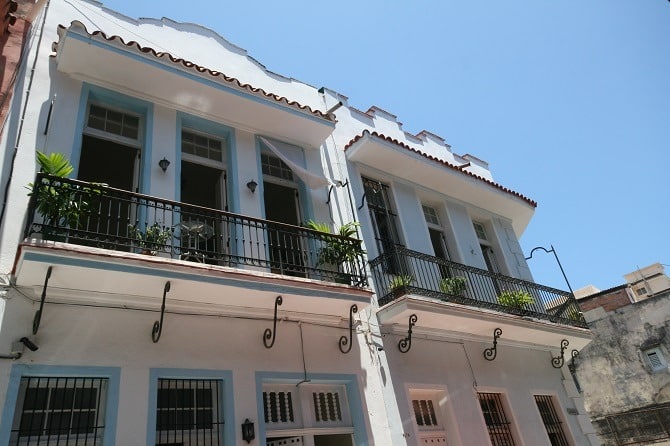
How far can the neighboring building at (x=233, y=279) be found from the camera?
195 inches

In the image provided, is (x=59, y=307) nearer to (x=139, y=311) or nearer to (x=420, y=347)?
(x=139, y=311)

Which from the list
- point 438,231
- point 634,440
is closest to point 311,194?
point 438,231

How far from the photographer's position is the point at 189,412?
17.7 feet

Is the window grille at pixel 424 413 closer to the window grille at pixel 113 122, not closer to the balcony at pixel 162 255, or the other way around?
→ the balcony at pixel 162 255

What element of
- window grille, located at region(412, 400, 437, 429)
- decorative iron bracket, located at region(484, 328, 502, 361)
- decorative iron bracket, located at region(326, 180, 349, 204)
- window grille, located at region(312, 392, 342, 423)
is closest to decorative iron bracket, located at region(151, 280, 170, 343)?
window grille, located at region(312, 392, 342, 423)

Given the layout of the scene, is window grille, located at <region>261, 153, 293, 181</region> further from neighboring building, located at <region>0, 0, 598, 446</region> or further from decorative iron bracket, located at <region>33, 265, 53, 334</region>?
decorative iron bracket, located at <region>33, 265, 53, 334</region>

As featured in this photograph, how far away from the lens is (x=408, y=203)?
1002 cm

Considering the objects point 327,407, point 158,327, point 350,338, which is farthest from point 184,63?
point 327,407

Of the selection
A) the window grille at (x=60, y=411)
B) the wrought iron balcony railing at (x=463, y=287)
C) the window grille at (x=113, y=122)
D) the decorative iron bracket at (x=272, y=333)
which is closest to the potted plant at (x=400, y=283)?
the wrought iron balcony railing at (x=463, y=287)

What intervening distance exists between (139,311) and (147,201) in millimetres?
1415

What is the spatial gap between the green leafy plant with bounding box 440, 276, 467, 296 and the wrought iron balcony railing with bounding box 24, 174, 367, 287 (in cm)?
187

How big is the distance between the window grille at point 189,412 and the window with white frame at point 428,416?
3048 millimetres

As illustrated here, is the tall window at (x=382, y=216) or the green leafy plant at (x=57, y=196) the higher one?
the tall window at (x=382, y=216)

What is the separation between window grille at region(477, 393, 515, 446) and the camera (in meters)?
7.98
